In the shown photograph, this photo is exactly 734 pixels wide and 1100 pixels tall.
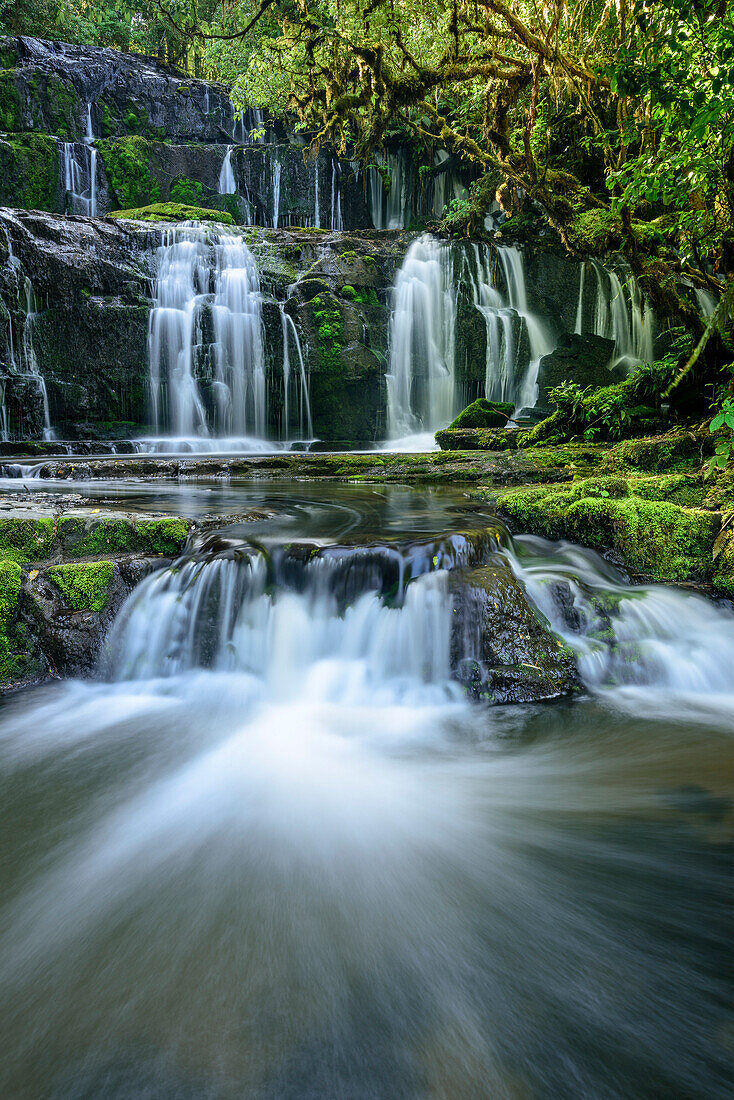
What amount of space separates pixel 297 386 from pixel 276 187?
37.8 feet

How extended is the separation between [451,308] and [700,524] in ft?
42.4

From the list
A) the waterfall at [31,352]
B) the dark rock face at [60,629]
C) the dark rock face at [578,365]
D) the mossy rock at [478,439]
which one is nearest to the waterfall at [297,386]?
the mossy rock at [478,439]

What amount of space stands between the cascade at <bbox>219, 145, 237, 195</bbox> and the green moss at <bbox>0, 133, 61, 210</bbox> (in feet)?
18.3

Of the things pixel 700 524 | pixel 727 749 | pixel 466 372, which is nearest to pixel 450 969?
pixel 727 749

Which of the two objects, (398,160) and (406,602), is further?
(398,160)

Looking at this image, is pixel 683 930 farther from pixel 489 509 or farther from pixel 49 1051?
pixel 489 509

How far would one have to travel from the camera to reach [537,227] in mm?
16594

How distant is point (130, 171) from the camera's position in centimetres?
2034

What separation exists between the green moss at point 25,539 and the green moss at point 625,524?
173 inches

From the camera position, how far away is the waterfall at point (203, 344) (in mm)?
14344

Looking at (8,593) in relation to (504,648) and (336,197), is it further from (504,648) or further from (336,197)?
(336,197)

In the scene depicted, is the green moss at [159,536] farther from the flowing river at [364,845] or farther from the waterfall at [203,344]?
the waterfall at [203,344]

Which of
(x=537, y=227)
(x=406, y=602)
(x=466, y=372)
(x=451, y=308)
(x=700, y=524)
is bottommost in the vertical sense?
(x=406, y=602)

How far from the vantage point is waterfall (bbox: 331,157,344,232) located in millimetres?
21312
